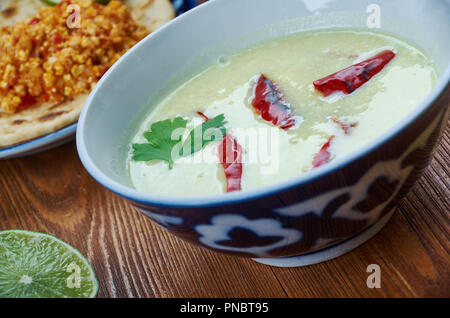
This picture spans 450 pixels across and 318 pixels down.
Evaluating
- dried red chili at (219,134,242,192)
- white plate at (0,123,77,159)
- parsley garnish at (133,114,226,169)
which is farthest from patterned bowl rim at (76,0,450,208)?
white plate at (0,123,77,159)

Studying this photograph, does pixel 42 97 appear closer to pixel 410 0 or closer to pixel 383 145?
pixel 410 0

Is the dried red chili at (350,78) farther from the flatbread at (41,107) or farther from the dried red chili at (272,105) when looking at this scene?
the flatbread at (41,107)

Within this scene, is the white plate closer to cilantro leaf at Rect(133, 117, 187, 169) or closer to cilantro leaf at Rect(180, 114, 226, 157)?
cilantro leaf at Rect(133, 117, 187, 169)

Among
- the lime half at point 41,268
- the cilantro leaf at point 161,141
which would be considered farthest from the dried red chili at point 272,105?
the lime half at point 41,268

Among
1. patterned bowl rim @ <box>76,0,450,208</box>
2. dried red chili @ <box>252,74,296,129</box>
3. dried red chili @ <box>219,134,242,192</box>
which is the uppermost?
patterned bowl rim @ <box>76,0,450,208</box>

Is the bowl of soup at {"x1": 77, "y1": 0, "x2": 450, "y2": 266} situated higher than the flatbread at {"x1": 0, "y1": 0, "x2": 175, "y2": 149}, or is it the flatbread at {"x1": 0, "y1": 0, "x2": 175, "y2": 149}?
the bowl of soup at {"x1": 77, "y1": 0, "x2": 450, "y2": 266}

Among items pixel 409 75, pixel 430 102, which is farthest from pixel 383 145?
pixel 409 75

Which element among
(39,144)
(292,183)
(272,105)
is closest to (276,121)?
(272,105)
